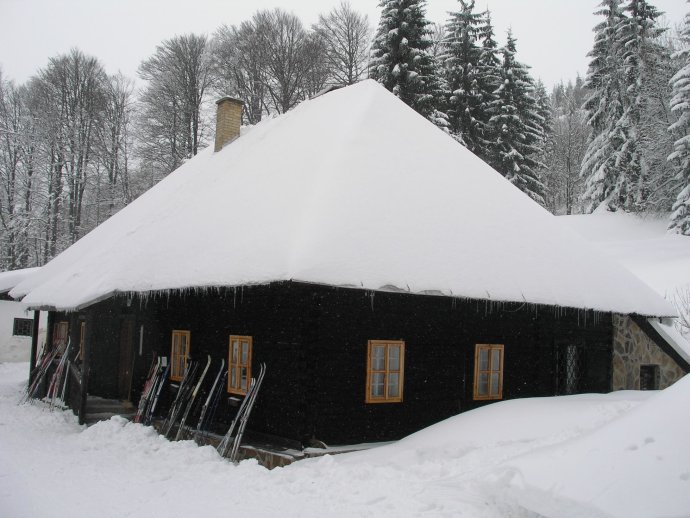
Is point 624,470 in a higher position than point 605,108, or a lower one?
lower

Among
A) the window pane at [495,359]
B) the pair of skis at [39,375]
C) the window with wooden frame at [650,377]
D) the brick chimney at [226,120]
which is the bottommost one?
the pair of skis at [39,375]

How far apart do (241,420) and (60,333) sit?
35.0 ft

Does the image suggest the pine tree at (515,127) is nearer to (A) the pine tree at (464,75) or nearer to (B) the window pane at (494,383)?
(A) the pine tree at (464,75)

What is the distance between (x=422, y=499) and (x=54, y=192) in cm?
3054

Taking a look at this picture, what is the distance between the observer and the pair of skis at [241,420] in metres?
9.63

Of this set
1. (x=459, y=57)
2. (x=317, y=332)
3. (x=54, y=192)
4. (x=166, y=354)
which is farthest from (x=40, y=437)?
(x=459, y=57)

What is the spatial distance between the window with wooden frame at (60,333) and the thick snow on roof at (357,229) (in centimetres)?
229

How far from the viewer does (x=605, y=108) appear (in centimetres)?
3359

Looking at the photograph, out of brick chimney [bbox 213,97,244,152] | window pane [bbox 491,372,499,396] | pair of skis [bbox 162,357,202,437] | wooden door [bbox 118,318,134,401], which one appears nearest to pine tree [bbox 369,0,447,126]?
brick chimney [bbox 213,97,244,152]

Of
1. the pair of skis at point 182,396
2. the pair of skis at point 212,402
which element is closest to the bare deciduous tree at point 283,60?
the pair of skis at point 182,396

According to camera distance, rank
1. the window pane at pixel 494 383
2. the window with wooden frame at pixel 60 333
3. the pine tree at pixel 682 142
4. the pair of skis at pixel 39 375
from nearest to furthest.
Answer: the window pane at pixel 494 383, the pair of skis at pixel 39 375, the window with wooden frame at pixel 60 333, the pine tree at pixel 682 142

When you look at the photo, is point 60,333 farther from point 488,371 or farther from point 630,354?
point 630,354

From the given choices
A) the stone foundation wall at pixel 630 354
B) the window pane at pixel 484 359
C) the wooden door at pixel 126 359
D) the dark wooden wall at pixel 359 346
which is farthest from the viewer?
the wooden door at pixel 126 359

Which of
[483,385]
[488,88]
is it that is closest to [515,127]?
[488,88]
